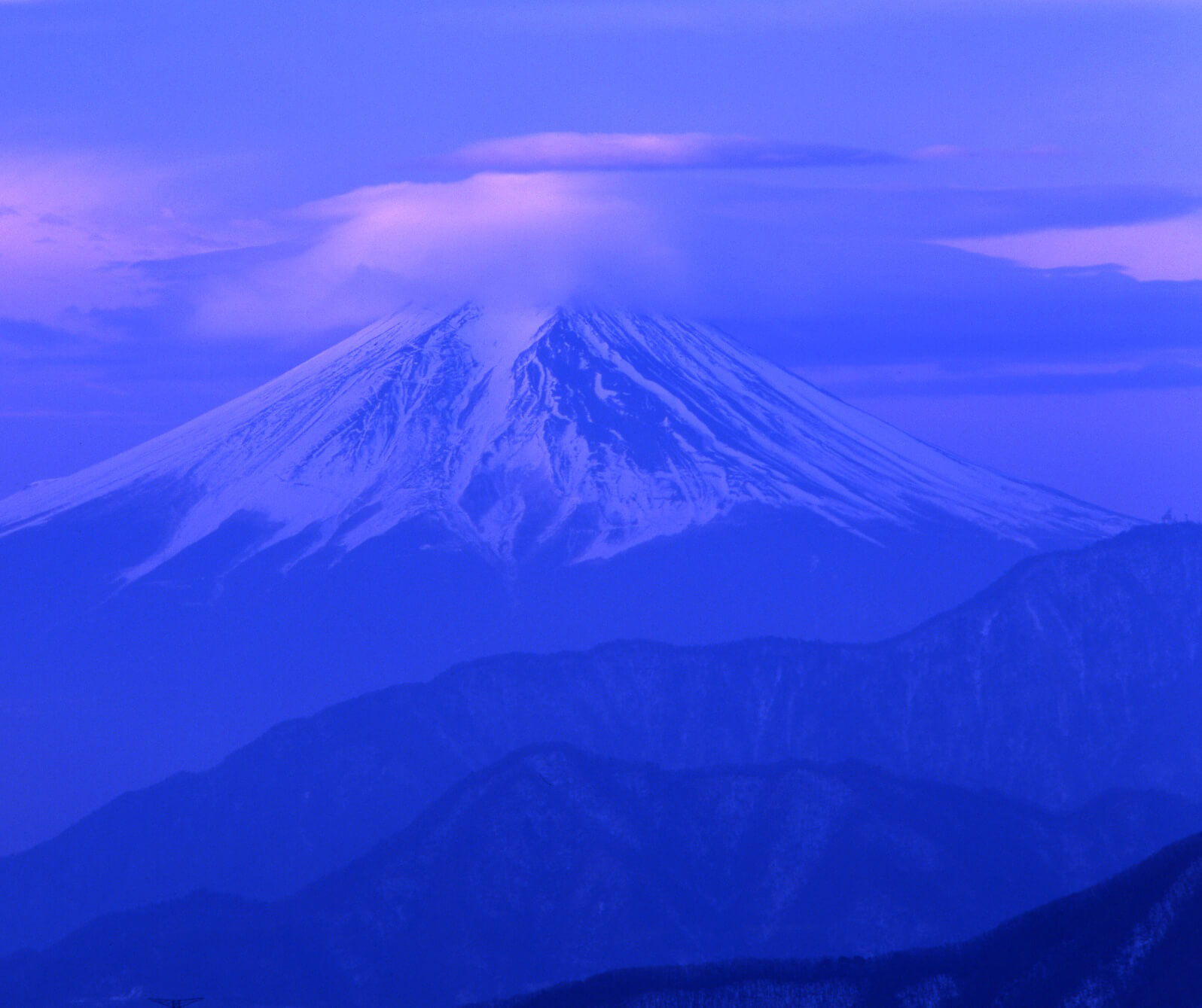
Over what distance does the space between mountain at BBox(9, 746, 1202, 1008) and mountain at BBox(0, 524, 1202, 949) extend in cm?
1367

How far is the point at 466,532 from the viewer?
128750mm

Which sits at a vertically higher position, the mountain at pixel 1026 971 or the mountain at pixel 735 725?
the mountain at pixel 1026 971

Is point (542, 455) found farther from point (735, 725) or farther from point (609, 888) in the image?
point (609, 888)

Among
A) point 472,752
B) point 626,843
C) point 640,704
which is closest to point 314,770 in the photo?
point 472,752

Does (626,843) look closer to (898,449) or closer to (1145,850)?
(1145,850)

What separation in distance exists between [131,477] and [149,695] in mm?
18704

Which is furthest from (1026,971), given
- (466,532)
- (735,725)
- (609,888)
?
(466,532)

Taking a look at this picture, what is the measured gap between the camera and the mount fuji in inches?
4835

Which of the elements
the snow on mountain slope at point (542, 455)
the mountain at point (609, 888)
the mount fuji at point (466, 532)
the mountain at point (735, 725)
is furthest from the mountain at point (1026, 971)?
the snow on mountain slope at point (542, 455)

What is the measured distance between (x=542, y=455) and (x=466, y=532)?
5.58 metres

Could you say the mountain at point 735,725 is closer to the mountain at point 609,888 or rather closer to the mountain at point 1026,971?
the mountain at point 609,888

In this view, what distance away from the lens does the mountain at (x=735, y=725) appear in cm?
8138

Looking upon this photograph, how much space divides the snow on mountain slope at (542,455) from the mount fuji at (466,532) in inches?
6.6

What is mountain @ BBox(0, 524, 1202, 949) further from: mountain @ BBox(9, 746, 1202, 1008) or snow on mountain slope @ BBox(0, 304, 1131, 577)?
snow on mountain slope @ BBox(0, 304, 1131, 577)
